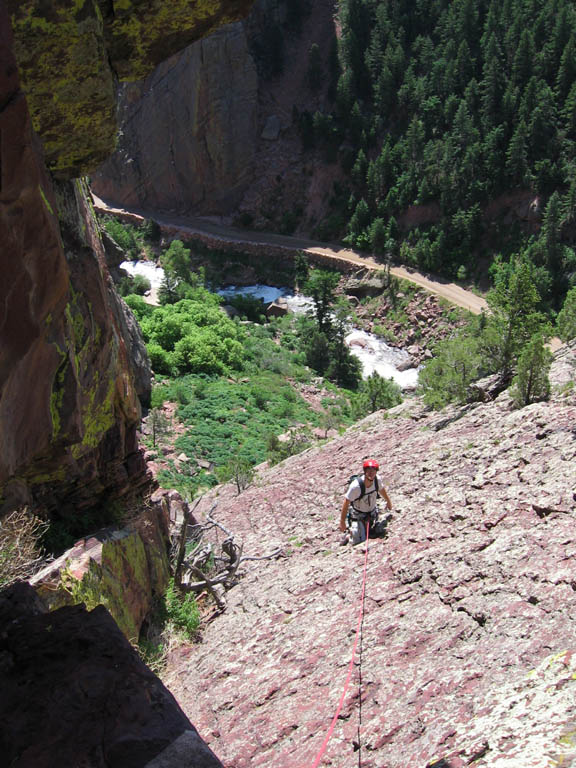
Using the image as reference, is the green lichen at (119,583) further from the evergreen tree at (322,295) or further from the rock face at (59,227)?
the evergreen tree at (322,295)

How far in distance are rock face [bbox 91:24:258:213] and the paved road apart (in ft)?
7.68

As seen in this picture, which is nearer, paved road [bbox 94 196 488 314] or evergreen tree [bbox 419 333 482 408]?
evergreen tree [bbox 419 333 482 408]

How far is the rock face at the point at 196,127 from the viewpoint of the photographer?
6266 centimetres

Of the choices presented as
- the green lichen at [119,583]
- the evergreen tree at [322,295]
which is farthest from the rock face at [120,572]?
the evergreen tree at [322,295]

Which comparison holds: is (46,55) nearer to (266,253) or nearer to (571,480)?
(571,480)

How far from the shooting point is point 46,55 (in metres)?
6.25

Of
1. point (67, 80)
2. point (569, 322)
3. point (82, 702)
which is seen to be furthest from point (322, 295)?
point (82, 702)

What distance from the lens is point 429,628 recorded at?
7.94 m

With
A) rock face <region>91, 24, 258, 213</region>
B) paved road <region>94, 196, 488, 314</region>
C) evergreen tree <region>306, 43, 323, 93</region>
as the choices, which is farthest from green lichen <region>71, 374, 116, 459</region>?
evergreen tree <region>306, 43, 323, 93</region>

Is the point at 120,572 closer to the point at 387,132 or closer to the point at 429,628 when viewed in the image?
the point at 429,628

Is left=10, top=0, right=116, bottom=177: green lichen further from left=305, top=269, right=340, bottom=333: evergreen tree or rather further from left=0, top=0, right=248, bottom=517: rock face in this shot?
left=305, top=269, right=340, bottom=333: evergreen tree

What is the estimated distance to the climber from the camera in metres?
10.7

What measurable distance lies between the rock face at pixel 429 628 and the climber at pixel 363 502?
406 millimetres

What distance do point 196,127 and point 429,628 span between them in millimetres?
64954
